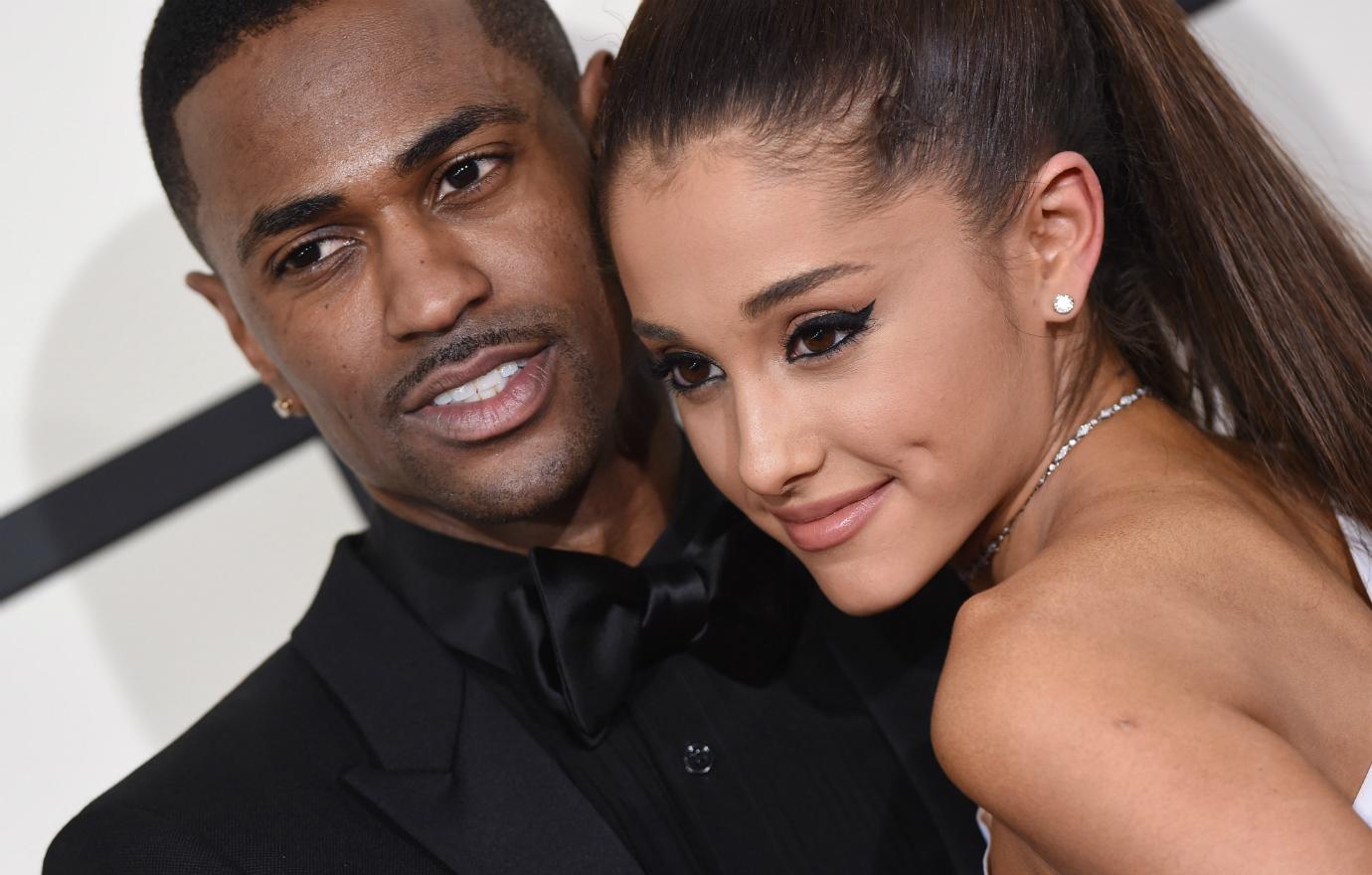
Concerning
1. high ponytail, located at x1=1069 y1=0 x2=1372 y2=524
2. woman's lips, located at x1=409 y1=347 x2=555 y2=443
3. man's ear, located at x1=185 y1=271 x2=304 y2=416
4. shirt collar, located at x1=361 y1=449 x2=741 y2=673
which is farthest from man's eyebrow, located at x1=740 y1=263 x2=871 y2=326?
man's ear, located at x1=185 y1=271 x2=304 y2=416

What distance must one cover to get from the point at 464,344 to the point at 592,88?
0.53 m

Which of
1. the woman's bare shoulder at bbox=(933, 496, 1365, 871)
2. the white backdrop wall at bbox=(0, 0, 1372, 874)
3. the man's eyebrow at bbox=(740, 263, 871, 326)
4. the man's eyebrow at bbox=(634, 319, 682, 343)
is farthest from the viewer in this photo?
the white backdrop wall at bbox=(0, 0, 1372, 874)

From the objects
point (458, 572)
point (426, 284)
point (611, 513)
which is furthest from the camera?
point (611, 513)

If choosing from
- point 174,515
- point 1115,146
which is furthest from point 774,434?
point 174,515

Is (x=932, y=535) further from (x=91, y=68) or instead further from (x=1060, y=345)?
(x=91, y=68)

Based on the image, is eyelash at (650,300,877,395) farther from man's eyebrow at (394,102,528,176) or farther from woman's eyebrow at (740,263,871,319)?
man's eyebrow at (394,102,528,176)

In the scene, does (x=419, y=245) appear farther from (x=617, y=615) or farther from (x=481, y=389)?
(x=617, y=615)

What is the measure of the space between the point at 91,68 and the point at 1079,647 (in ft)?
7.52

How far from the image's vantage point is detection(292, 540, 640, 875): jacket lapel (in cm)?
189

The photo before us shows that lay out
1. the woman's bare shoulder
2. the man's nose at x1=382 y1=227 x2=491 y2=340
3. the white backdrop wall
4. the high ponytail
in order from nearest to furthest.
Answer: the woman's bare shoulder → the high ponytail → the man's nose at x1=382 y1=227 x2=491 y2=340 → the white backdrop wall

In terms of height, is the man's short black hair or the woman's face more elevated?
the man's short black hair

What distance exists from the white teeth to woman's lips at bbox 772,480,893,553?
0.58 metres

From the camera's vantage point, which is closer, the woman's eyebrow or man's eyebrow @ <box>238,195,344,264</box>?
the woman's eyebrow

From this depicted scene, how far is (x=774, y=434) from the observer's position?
1695 millimetres
